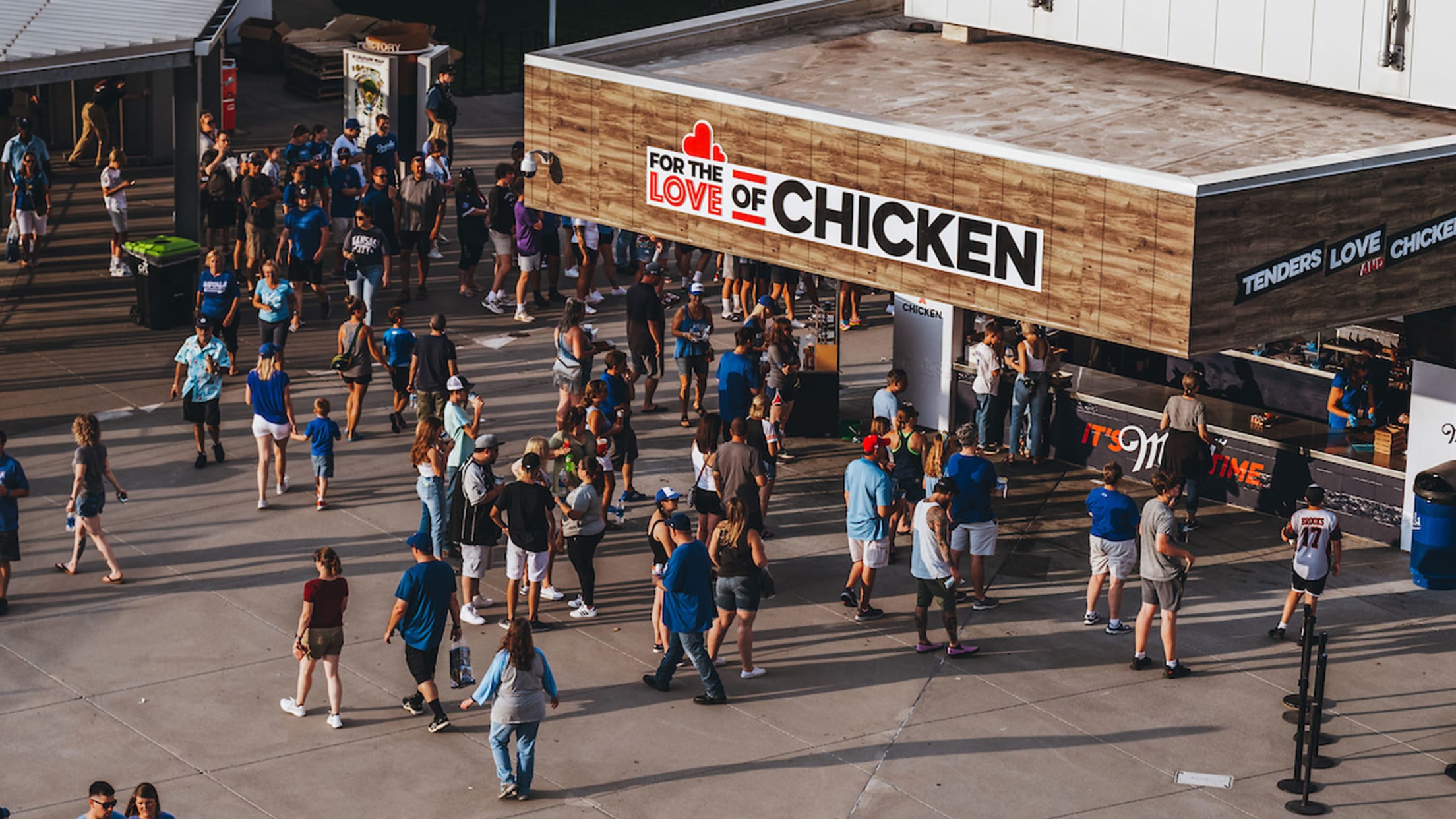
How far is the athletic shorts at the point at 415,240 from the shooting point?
25438 millimetres

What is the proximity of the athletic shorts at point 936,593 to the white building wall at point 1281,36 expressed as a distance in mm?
5834

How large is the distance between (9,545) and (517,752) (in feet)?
17.4

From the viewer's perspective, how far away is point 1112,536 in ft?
55.2

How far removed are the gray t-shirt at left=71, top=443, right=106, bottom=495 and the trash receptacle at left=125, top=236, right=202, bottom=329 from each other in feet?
24.4

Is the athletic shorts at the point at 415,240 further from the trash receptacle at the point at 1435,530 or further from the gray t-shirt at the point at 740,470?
the trash receptacle at the point at 1435,530

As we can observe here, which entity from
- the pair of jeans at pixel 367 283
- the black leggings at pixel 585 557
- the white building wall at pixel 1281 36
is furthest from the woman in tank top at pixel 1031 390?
the pair of jeans at pixel 367 283

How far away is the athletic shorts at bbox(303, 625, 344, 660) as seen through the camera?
48.9 ft

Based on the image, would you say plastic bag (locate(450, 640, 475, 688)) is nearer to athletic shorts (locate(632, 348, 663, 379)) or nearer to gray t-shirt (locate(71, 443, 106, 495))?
gray t-shirt (locate(71, 443, 106, 495))

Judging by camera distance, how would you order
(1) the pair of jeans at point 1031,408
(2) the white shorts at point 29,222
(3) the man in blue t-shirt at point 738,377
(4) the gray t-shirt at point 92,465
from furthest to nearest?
1. (2) the white shorts at point 29,222
2. (1) the pair of jeans at point 1031,408
3. (3) the man in blue t-shirt at point 738,377
4. (4) the gray t-shirt at point 92,465

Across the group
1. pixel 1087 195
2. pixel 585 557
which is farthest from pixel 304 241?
pixel 1087 195

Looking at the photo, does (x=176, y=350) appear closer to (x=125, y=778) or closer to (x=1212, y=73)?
(x=125, y=778)

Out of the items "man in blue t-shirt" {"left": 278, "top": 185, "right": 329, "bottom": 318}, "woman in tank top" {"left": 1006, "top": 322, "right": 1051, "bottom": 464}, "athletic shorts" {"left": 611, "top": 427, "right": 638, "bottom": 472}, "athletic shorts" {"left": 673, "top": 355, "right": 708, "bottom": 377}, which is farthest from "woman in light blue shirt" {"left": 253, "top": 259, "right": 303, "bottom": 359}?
"woman in tank top" {"left": 1006, "top": 322, "right": 1051, "bottom": 464}

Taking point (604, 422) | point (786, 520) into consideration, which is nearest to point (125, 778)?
point (604, 422)

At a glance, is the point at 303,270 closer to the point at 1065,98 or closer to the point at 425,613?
the point at 1065,98
